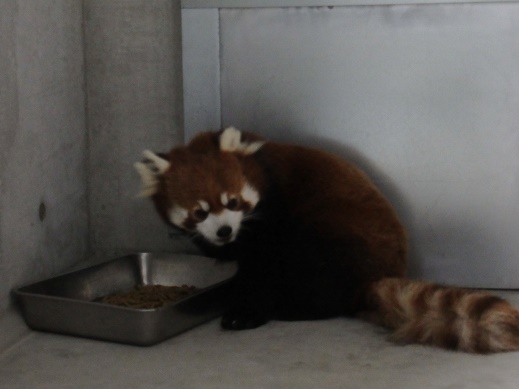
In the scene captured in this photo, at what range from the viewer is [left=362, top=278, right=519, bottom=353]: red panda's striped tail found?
7.46 ft

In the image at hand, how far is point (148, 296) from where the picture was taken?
282 centimetres

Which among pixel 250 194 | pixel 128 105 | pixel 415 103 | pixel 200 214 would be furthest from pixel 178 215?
pixel 415 103

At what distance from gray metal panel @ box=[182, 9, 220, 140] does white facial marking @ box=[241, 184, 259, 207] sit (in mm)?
568

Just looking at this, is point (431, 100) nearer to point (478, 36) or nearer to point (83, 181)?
point (478, 36)

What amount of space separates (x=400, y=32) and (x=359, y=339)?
1.13 meters

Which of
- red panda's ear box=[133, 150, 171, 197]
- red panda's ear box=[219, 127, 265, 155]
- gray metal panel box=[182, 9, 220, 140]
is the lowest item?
red panda's ear box=[133, 150, 171, 197]

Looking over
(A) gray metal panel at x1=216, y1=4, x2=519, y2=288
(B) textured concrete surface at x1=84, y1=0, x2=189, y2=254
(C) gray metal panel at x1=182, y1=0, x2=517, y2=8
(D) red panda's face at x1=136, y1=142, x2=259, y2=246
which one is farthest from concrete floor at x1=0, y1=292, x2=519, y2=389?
(C) gray metal panel at x1=182, y1=0, x2=517, y2=8

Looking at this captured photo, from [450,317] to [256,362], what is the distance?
1.83ft

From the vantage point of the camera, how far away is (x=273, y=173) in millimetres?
2668

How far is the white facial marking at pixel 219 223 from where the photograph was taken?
2.55 m

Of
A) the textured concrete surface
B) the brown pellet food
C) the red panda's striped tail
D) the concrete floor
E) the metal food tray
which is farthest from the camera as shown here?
the textured concrete surface

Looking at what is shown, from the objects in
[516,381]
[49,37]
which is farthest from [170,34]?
[516,381]

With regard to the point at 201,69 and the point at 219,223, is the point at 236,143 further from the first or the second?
the point at 201,69

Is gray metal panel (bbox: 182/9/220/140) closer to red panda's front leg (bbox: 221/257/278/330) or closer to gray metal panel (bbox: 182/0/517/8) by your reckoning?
gray metal panel (bbox: 182/0/517/8)
